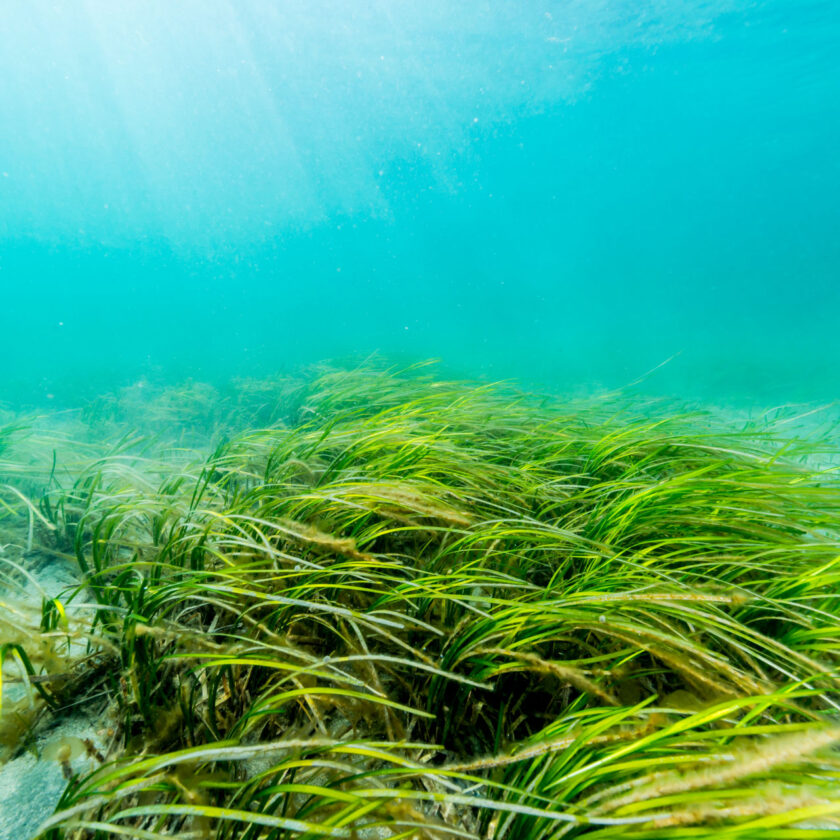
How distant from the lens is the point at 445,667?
930 mm

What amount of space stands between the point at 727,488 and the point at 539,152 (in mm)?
76440

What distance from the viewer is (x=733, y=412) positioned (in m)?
8.27

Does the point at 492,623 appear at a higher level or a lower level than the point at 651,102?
lower

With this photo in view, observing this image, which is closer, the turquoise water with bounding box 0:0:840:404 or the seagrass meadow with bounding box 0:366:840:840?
the seagrass meadow with bounding box 0:366:840:840

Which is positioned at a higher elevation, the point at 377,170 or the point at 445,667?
the point at 377,170

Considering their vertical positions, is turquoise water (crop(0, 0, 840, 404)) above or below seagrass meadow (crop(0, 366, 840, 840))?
above

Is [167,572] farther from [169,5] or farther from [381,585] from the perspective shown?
[169,5]

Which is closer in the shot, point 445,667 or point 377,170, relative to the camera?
point 445,667

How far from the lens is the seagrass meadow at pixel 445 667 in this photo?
62cm

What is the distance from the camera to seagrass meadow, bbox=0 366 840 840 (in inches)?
24.3

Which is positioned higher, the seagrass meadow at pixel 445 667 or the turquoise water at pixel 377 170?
the turquoise water at pixel 377 170

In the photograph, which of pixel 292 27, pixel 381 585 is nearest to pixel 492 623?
pixel 381 585

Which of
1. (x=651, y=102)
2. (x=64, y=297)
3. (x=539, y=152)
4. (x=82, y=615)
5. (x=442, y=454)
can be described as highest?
(x=539, y=152)

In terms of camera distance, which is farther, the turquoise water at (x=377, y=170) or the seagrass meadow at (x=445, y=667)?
the turquoise water at (x=377, y=170)
